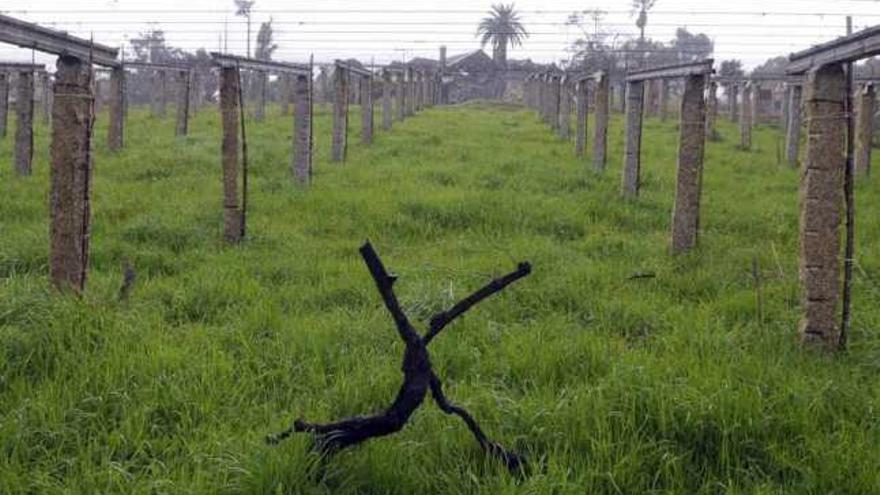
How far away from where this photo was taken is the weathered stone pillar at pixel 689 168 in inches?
275

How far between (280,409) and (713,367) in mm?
2101

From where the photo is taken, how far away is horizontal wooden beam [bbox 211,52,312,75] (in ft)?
24.7

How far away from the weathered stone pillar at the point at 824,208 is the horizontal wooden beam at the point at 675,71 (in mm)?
2177

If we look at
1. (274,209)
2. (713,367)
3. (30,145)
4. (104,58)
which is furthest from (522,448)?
(30,145)

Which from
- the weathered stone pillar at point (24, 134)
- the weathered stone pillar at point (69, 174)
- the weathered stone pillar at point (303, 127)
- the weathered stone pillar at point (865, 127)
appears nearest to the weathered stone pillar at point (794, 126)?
the weathered stone pillar at point (865, 127)

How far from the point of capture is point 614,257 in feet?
23.0

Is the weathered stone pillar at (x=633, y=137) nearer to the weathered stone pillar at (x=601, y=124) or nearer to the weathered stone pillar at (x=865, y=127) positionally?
the weathered stone pillar at (x=601, y=124)

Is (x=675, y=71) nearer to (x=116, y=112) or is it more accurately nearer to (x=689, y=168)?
(x=689, y=168)

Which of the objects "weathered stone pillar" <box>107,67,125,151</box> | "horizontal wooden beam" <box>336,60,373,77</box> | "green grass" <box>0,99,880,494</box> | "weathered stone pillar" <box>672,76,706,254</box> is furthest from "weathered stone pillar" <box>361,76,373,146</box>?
"weathered stone pillar" <box>672,76,706,254</box>

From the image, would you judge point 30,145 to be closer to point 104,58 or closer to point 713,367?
point 104,58

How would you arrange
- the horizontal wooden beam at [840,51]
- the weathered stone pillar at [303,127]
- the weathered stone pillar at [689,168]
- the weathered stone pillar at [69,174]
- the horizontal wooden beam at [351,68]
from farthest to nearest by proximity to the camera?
the horizontal wooden beam at [351,68]
the weathered stone pillar at [303,127]
the weathered stone pillar at [689,168]
the weathered stone pillar at [69,174]
the horizontal wooden beam at [840,51]

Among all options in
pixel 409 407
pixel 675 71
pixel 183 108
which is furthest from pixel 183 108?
pixel 409 407

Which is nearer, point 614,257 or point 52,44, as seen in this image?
point 52,44

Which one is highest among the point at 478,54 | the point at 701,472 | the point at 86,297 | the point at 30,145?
the point at 478,54
